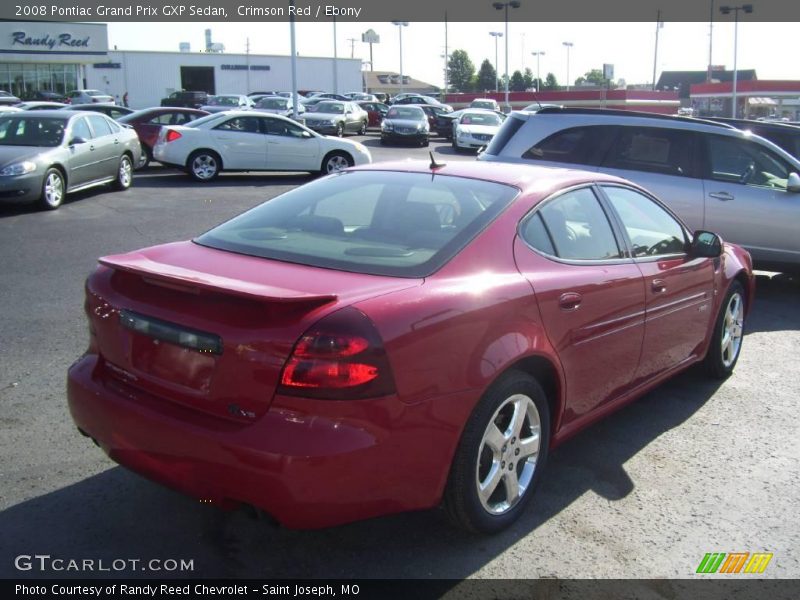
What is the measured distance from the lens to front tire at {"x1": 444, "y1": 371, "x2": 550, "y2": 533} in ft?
11.2

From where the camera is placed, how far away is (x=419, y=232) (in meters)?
3.89

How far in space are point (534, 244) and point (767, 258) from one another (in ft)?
19.8

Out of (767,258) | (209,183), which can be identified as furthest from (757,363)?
(209,183)

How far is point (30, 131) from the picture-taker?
13.5 meters

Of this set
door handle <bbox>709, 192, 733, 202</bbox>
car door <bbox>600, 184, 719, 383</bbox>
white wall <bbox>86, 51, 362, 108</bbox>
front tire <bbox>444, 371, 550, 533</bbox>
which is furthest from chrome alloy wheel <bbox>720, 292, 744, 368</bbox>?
white wall <bbox>86, 51, 362, 108</bbox>

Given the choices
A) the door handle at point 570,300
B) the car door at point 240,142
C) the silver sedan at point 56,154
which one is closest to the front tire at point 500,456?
the door handle at point 570,300

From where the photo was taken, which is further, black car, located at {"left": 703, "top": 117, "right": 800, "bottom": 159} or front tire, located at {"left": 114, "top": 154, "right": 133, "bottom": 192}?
front tire, located at {"left": 114, "top": 154, "right": 133, "bottom": 192}

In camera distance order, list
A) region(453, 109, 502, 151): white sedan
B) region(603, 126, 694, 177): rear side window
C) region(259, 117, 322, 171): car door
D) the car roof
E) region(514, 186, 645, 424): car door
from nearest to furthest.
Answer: region(514, 186, 645, 424): car door
the car roof
region(603, 126, 694, 177): rear side window
region(259, 117, 322, 171): car door
region(453, 109, 502, 151): white sedan

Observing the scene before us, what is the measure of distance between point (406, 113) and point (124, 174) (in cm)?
1815

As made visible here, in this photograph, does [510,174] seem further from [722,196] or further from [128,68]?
[128,68]

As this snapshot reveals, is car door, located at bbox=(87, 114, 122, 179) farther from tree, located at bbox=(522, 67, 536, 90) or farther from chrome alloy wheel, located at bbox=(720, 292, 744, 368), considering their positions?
tree, located at bbox=(522, 67, 536, 90)

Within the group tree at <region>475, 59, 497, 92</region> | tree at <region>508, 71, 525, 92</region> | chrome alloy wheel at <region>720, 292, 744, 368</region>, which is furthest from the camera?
tree at <region>475, 59, 497, 92</region>

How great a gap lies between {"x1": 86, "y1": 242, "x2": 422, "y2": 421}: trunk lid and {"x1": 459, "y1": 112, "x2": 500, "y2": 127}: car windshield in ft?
91.6

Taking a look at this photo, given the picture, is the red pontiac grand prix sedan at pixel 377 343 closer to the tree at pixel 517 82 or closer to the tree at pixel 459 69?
the tree at pixel 517 82
